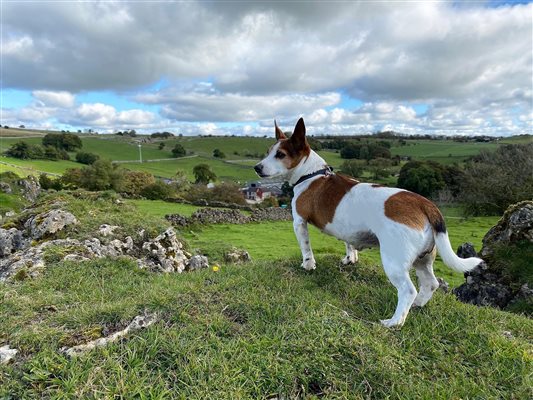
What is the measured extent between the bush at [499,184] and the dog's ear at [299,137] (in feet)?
122

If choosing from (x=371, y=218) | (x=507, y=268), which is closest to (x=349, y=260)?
(x=371, y=218)

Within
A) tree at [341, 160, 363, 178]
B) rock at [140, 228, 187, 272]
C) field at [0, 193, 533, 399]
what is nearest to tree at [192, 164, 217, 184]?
tree at [341, 160, 363, 178]

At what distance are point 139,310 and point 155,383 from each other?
1357mm

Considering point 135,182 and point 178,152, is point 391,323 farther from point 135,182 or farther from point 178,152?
point 178,152

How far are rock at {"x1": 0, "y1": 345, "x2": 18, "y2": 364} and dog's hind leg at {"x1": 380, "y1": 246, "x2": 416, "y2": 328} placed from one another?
12.9 ft

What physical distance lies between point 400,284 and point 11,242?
9.12 metres

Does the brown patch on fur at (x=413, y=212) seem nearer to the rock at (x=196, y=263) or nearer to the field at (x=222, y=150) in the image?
the rock at (x=196, y=263)

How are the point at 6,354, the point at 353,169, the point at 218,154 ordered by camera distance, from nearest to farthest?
the point at 6,354 < the point at 353,169 < the point at 218,154

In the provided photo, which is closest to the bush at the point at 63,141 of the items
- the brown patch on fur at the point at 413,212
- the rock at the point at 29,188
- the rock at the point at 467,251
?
the rock at the point at 29,188

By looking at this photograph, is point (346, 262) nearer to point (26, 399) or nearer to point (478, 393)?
point (478, 393)

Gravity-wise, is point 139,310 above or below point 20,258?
above

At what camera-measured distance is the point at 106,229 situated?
8625 millimetres

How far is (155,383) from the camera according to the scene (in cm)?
307

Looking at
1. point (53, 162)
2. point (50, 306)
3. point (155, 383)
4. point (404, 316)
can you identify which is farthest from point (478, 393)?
point (53, 162)
